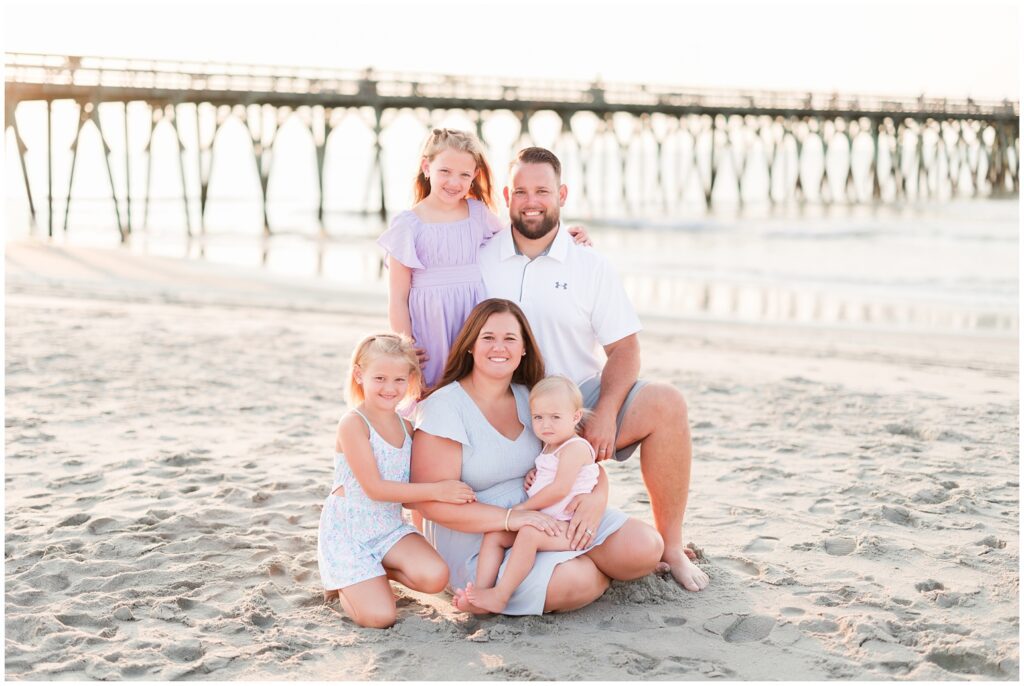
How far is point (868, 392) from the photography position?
727cm

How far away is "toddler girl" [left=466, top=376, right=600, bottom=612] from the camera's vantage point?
3467mm

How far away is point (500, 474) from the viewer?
12.0 ft

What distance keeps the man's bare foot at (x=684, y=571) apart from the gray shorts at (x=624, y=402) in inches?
16.7

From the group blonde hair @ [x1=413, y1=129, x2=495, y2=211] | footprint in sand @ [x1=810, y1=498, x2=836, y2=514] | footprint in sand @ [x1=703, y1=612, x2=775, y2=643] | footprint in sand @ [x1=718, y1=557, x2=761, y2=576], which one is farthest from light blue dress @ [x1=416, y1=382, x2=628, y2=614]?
footprint in sand @ [x1=810, y1=498, x2=836, y2=514]

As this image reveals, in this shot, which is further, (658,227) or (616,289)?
(658,227)

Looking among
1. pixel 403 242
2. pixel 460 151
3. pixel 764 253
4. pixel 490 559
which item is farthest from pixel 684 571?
pixel 764 253

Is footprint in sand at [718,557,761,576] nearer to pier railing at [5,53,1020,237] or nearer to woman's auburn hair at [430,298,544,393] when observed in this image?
woman's auburn hair at [430,298,544,393]

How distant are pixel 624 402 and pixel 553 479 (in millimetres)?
509

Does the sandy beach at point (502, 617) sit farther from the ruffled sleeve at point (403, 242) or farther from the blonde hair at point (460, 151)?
the blonde hair at point (460, 151)

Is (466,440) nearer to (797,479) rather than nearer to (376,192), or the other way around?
(797,479)

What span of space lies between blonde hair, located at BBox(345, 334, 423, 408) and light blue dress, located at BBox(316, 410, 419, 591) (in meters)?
0.14

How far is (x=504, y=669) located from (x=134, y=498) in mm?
2403

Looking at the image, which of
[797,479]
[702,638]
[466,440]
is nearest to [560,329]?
[466,440]

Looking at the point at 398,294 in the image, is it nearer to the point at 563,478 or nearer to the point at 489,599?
the point at 563,478
